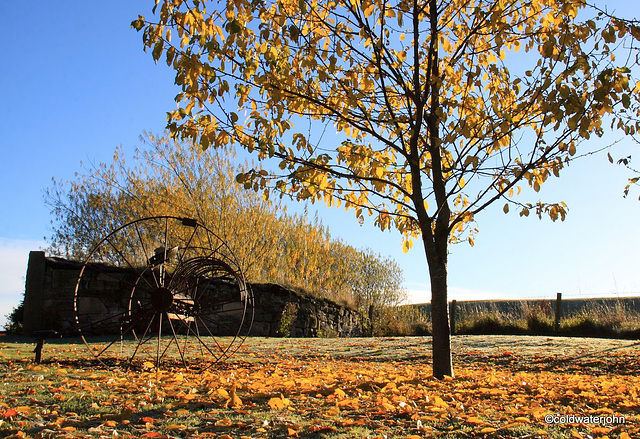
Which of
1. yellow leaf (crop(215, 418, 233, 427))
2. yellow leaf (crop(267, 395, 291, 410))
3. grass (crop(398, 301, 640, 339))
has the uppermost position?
grass (crop(398, 301, 640, 339))

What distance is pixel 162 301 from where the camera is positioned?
5.21 metres

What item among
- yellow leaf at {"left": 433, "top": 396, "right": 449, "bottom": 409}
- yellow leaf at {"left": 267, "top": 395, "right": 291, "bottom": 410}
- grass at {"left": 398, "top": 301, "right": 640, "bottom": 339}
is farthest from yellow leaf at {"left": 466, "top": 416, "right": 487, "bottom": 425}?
grass at {"left": 398, "top": 301, "right": 640, "bottom": 339}

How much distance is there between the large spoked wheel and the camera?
5.36 meters

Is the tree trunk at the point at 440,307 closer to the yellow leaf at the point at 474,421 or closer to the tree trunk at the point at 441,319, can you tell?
the tree trunk at the point at 441,319

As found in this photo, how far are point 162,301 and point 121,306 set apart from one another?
5582 millimetres

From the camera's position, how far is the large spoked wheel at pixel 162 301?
5363 mm

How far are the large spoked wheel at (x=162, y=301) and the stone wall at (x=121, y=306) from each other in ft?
0.22

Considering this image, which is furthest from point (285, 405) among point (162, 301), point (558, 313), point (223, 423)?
point (558, 313)

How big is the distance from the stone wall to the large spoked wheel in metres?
0.07

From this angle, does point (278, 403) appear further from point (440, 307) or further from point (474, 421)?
point (440, 307)

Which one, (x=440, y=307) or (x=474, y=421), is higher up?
(x=440, y=307)

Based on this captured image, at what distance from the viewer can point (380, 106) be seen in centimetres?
550

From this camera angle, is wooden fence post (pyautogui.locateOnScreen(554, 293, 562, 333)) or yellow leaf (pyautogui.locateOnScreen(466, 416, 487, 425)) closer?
yellow leaf (pyautogui.locateOnScreen(466, 416, 487, 425))

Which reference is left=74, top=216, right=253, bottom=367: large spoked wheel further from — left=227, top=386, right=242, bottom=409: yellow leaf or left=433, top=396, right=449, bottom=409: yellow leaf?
left=433, top=396, right=449, bottom=409: yellow leaf
